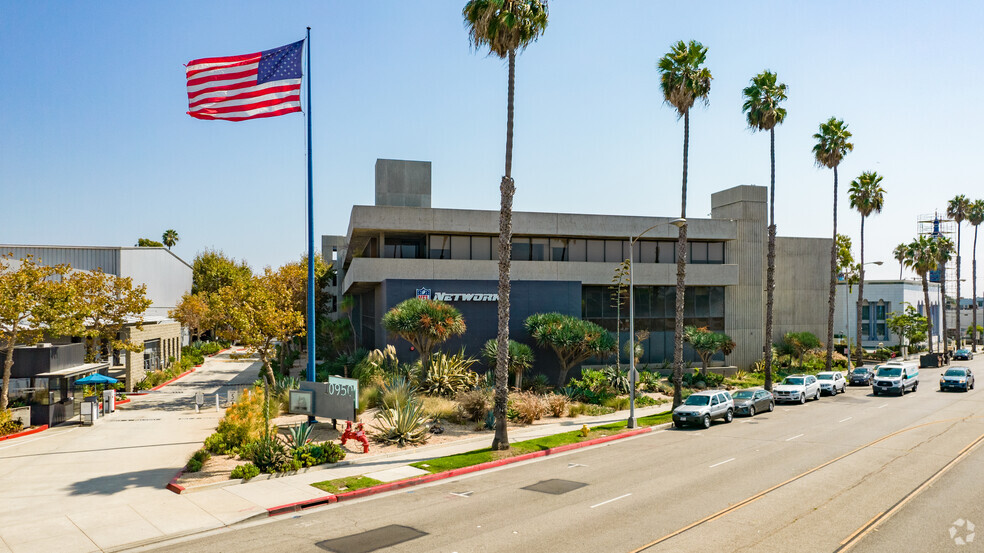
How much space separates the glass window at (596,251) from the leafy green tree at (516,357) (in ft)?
37.5

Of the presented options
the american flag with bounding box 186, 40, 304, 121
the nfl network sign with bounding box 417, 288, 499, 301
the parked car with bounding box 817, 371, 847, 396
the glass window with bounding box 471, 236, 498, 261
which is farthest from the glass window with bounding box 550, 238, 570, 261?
the american flag with bounding box 186, 40, 304, 121

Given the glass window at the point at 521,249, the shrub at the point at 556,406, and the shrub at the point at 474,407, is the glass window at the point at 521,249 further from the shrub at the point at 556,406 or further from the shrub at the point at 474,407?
the shrub at the point at 474,407

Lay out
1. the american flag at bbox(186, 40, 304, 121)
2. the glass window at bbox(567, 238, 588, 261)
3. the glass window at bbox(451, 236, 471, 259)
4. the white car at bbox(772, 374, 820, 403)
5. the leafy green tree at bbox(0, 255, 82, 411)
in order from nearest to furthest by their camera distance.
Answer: the american flag at bbox(186, 40, 304, 121), the leafy green tree at bbox(0, 255, 82, 411), the white car at bbox(772, 374, 820, 403), the glass window at bbox(451, 236, 471, 259), the glass window at bbox(567, 238, 588, 261)

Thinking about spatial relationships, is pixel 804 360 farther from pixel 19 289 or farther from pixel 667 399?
pixel 19 289

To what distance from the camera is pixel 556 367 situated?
40.2 m

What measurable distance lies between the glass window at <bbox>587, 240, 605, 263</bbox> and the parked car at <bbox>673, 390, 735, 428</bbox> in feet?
51.0

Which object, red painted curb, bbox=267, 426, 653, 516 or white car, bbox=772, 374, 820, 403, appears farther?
white car, bbox=772, 374, 820, 403

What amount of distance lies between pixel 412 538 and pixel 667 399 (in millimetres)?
28640

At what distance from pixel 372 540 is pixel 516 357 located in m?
21.8

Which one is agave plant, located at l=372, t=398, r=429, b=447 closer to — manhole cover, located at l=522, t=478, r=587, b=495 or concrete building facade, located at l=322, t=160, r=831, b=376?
manhole cover, located at l=522, t=478, r=587, b=495

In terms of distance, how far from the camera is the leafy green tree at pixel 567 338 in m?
36.2

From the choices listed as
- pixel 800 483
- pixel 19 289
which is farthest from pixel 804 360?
pixel 19 289

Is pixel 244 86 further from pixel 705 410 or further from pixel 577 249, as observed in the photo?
pixel 577 249

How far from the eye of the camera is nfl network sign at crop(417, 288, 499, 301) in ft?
122
